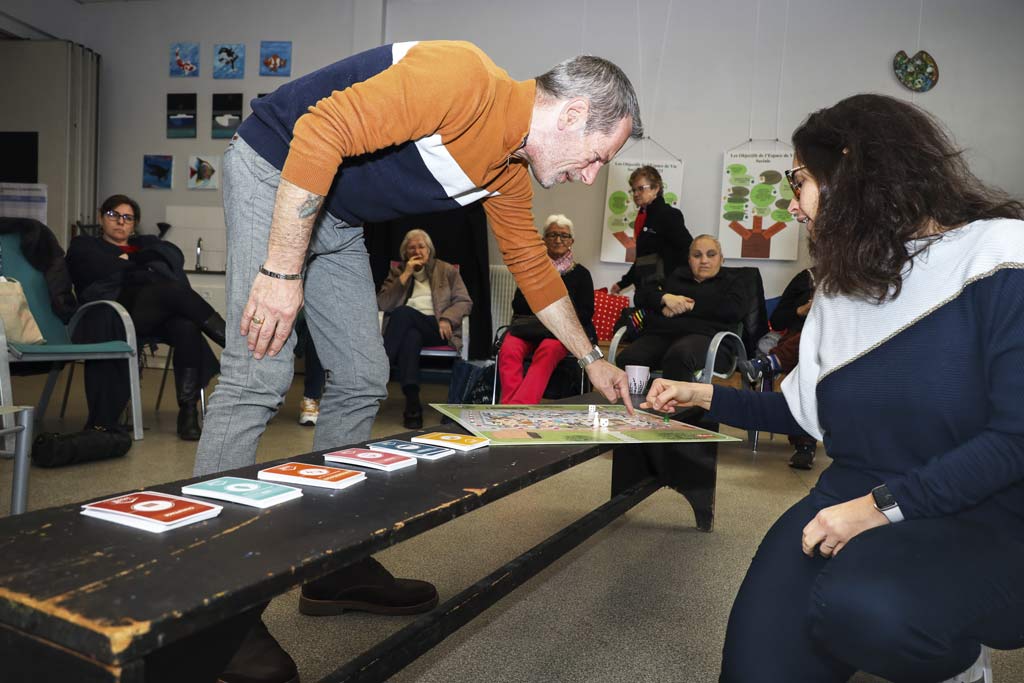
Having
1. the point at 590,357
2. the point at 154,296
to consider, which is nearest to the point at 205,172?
the point at 154,296

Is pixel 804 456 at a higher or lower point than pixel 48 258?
lower

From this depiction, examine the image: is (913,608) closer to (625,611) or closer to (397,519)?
(397,519)

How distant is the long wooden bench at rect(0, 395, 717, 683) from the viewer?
0.53m

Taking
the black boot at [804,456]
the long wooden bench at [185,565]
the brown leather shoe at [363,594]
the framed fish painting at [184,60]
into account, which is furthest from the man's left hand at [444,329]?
the framed fish painting at [184,60]

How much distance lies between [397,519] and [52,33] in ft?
24.3

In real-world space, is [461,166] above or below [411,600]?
above

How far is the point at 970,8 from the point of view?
16.6ft

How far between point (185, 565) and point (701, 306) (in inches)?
136

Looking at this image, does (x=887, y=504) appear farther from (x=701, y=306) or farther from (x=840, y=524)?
(x=701, y=306)

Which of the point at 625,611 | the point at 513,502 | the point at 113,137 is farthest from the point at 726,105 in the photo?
the point at 113,137

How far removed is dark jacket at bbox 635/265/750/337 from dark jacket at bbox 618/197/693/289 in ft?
1.02

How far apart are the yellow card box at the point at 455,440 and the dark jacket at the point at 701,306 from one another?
2720 millimetres

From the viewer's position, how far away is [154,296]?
11.9 ft

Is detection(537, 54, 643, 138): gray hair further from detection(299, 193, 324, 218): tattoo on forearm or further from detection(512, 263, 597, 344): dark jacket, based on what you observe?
detection(512, 263, 597, 344): dark jacket
